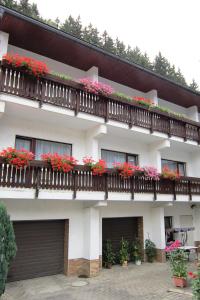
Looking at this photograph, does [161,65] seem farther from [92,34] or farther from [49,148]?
[49,148]

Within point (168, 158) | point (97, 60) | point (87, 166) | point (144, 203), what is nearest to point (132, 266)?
point (144, 203)

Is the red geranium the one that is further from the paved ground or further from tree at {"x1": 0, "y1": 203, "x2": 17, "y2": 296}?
the paved ground

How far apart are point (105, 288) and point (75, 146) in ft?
21.3

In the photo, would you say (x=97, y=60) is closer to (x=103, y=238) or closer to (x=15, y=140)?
(x=15, y=140)

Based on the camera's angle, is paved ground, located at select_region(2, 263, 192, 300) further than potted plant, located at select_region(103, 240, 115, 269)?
No

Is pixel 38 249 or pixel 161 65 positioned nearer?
pixel 38 249

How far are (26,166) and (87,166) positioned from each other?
277 cm

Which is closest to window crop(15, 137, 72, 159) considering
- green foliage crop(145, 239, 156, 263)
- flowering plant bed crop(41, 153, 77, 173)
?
flowering plant bed crop(41, 153, 77, 173)

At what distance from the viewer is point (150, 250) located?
14039mm

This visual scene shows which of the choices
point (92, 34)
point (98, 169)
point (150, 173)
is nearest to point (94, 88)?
point (98, 169)

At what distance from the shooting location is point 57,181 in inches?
403

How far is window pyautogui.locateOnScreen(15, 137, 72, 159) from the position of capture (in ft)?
37.7

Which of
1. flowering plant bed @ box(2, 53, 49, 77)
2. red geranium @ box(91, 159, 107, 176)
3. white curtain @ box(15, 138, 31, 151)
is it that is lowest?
red geranium @ box(91, 159, 107, 176)

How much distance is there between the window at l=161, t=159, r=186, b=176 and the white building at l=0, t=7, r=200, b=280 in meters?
1.39
